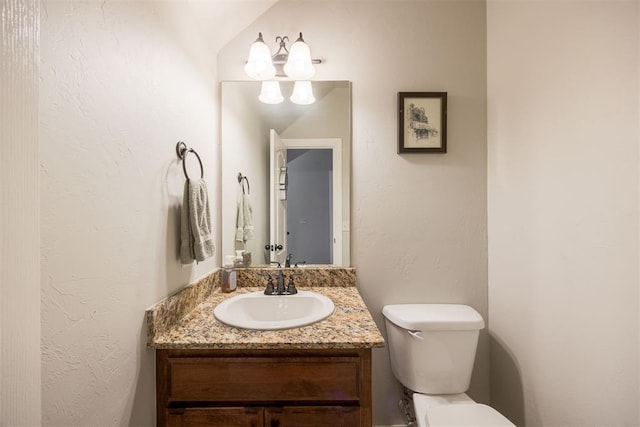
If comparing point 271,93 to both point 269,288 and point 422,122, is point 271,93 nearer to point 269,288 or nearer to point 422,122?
point 422,122

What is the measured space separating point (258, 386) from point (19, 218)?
778 mm

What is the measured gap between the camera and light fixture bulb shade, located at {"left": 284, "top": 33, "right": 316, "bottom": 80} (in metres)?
1.40

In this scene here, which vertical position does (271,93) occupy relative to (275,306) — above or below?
above

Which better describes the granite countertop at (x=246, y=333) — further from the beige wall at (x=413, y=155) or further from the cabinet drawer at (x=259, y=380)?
the beige wall at (x=413, y=155)

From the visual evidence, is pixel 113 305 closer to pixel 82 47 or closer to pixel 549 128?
pixel 82 47

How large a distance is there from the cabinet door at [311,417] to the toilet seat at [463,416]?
388mm

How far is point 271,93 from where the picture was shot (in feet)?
4.93

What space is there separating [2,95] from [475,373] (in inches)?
78.9


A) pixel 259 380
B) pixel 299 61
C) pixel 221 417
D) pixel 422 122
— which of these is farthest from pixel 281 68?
pixel 221 417

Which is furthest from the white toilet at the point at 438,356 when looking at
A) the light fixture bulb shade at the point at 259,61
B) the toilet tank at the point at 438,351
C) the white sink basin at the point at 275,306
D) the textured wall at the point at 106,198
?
the light fixture bulb shade at the point at 259,61

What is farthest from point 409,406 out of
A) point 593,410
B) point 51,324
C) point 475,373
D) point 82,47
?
point 82,47

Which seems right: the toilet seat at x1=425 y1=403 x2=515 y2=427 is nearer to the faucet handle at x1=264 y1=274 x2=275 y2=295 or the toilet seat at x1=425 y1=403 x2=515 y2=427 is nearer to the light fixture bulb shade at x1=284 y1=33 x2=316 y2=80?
the faucet handle at x1=264 y1=274 x2=275 y2=295

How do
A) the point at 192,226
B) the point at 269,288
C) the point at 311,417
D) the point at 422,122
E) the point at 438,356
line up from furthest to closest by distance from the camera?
the point at 422,122
the point at 269,288
the point at 438,356
the point at 192,226
the point at 311,417

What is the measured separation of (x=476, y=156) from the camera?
4.91 ft
